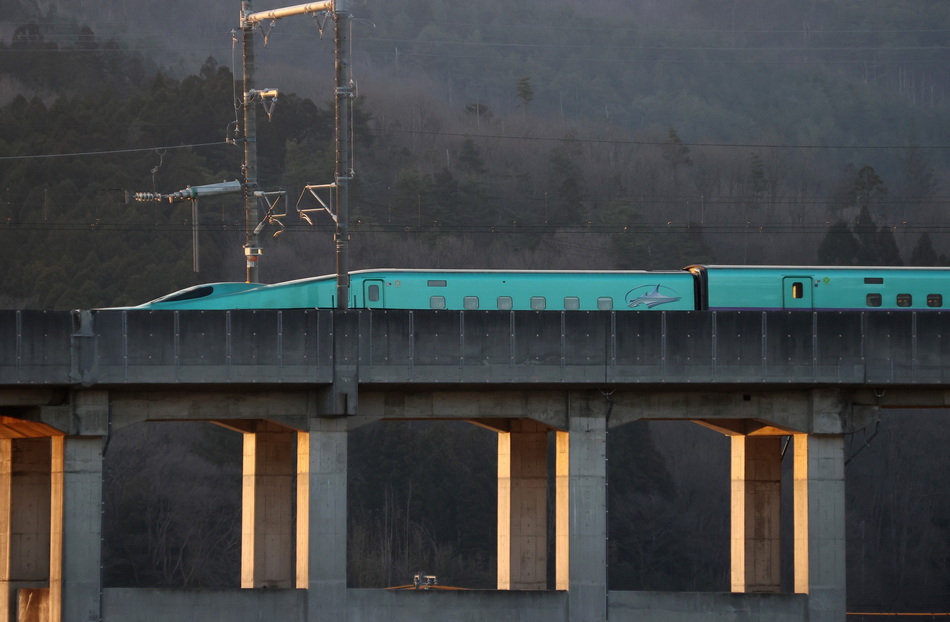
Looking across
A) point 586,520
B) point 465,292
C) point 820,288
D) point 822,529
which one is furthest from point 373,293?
point 822,529

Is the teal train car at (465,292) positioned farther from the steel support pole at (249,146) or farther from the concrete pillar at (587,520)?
the concrete pillar at (587,520)

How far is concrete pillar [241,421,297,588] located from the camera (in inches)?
2034

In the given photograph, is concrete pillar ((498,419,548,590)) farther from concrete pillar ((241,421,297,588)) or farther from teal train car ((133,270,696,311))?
concrete pillar ((241,421,297,588))

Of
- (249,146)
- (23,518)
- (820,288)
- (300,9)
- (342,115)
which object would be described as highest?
(300,9)

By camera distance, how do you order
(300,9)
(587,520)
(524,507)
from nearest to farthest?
(300,9) < (587,520) < (524,507)

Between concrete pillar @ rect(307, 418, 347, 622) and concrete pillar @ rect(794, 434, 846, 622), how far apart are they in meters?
13.3

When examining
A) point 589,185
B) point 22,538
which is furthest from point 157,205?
point 22,538

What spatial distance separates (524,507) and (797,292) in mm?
11620

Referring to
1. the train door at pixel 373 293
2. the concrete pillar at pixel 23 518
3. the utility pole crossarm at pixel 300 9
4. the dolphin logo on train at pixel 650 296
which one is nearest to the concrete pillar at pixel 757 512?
the dolphin logo on train at pixel 650 296

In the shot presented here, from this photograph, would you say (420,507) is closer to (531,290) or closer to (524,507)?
(524,507)

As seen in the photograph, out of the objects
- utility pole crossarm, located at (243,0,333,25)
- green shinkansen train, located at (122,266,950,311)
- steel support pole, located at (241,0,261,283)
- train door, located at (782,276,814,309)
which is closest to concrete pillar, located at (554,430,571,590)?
green shinkansen train, located at (122,266,950,311)

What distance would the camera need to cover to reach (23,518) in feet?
163

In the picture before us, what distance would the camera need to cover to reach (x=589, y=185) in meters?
154

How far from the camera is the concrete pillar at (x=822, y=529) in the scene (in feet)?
150
